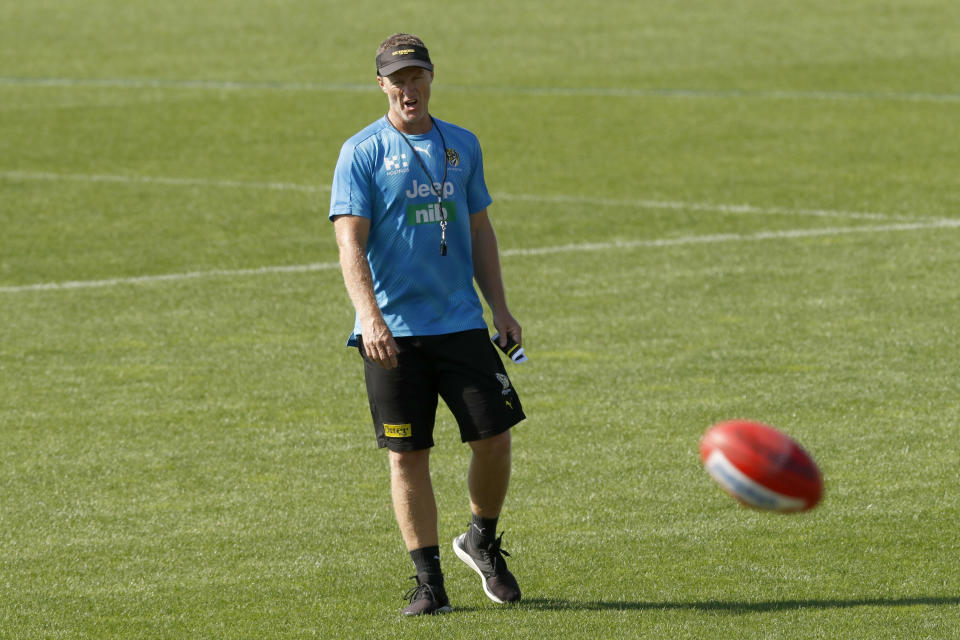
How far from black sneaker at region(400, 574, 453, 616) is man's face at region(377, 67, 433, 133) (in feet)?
6.35

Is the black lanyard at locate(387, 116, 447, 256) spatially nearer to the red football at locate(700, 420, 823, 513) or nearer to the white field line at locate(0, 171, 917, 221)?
the red football at locate(700, 420, 823, 513)

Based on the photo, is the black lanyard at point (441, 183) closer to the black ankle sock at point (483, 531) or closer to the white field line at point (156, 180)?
the black ankle sock at point (483, 531)

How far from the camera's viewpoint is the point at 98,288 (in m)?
14.5

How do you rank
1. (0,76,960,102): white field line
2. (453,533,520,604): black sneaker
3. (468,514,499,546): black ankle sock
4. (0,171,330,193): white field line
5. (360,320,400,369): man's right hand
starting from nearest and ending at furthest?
1. (360,320,400,369): man's right hand
2. (453,533,520,604): black sneaker
3. (468,514,499,546): black ankle sock
4. (0,171,330,193): white field line
5. (0,76,960,102): white field line

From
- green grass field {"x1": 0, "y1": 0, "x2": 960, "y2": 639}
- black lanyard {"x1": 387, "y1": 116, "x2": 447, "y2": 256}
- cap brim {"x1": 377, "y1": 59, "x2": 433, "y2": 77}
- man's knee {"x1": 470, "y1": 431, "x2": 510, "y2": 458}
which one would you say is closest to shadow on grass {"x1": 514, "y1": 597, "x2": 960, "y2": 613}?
green grass field {"x1": 0, "y1": 0, "x2": 960, "y2": 639}

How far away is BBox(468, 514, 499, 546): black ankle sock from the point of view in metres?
7.04

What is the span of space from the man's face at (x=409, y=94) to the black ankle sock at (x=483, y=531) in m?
1.75

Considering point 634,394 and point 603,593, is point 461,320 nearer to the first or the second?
point 603,593

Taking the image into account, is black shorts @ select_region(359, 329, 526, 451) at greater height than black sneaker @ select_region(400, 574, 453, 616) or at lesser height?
greater

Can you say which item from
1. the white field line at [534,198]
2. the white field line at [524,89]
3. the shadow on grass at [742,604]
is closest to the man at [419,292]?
the shadow on grass at [742,604]

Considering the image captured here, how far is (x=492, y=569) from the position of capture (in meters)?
6.98

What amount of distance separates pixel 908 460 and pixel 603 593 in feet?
8.78

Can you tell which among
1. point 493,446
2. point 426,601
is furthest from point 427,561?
point 493,446

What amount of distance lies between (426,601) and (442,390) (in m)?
0.89
